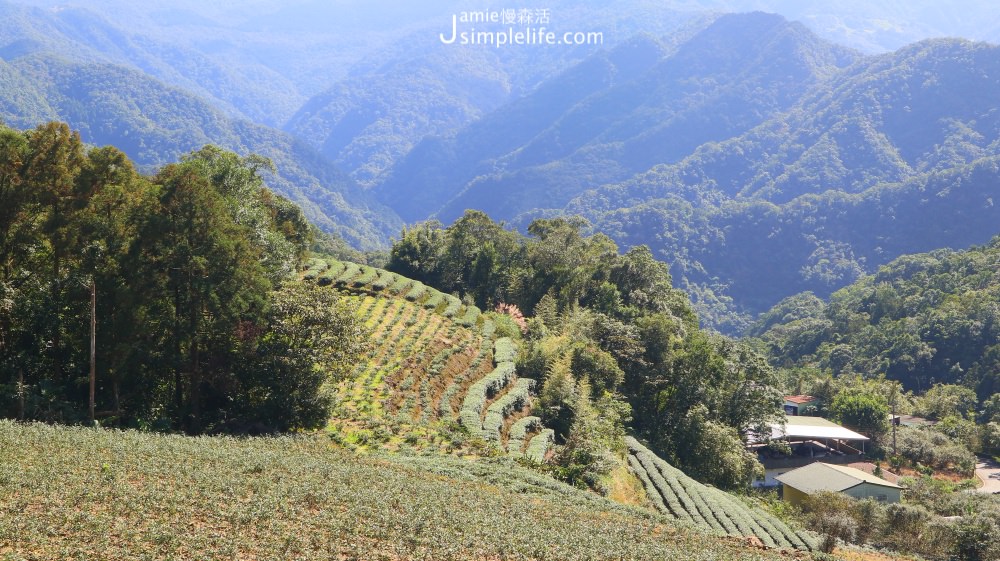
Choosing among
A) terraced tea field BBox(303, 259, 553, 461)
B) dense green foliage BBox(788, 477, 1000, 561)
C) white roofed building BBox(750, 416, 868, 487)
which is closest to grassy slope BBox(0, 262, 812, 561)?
terraced tea field BBox(303, 259, 553, 461)

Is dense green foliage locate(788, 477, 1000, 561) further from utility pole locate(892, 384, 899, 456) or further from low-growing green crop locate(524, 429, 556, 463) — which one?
utility pole locate(892, 384, 899, 456)

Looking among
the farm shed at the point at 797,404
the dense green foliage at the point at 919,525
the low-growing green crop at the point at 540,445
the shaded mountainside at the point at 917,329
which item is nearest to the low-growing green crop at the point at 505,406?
the low-growing green crop at the point at 540,445

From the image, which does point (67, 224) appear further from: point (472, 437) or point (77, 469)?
point (472, 437)

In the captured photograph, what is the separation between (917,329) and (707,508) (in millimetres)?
87319

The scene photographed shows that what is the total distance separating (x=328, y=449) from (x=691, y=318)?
1777 inches

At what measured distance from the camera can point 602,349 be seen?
5100 cm

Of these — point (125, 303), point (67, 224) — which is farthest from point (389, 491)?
point (67, 224)

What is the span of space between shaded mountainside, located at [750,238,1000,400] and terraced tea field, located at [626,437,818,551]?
232 ft

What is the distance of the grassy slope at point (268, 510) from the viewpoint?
1534cm

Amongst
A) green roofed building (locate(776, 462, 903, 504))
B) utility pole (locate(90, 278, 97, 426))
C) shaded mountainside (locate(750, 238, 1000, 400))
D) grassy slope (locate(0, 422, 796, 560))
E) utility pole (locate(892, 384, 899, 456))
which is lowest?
grassy slope (locate(0, 422, 796, 560))

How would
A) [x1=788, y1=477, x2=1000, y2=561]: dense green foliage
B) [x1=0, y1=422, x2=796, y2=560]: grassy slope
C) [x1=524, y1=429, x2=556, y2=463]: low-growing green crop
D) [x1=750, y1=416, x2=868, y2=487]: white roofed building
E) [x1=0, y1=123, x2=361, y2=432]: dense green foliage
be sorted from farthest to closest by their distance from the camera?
[x1=750, y1=416, x2=868, y2=487]: white roofed building, [x1=788, y1=477, x2=1000, y2=561]: dense green foliage, [x1=524, y1=429, x2=556, y2=463]: low-growing green crop, [x1=0, y1=123, x2=361, y2=432]: dense green foliage, [x1=0, y1=422, x2=796, y2=560]: grassy slope

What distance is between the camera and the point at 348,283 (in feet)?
176

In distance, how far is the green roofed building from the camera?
159 feet

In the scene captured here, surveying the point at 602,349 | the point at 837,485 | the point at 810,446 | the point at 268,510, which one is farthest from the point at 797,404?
the point at 268,510
